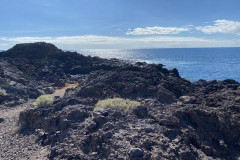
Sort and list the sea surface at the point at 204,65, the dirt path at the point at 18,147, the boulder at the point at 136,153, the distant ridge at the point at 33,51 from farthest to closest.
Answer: the distant ridge at the point at 33,51
the sea surface at the point at 204,65
the dirt path at the point at 18,147
the boulder at the point at 136,153

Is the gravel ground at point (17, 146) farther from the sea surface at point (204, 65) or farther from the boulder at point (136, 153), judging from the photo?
the sea surface at point (204, 65)

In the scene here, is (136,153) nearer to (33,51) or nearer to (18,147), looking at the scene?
(18,147)

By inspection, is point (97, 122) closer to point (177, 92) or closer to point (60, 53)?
point (177, 92)

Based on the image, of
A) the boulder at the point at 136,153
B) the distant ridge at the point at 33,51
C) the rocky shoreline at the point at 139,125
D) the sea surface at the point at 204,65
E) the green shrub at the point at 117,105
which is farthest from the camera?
the distant ridge at the point at 33,51

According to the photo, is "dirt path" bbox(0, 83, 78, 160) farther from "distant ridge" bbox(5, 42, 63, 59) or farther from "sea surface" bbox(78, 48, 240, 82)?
"distant ridge" bbox(5, 42, 63, 59)

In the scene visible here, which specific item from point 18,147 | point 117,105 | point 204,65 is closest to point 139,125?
point 117,105

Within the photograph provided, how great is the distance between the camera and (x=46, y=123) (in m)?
8.13

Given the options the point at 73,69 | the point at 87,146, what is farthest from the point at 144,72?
the point at 73,69

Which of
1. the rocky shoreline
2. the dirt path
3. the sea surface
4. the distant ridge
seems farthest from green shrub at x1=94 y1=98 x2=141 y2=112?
the distant ridge

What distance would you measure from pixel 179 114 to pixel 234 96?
3.18 metres

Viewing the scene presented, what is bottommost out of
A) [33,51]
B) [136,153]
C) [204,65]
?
[204,65]

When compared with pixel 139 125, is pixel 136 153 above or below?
below

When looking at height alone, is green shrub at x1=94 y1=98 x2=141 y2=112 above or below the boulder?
above

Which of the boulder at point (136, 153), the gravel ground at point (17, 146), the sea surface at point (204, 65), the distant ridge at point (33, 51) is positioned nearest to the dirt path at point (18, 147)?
the gravel ground at point (17, 146)
